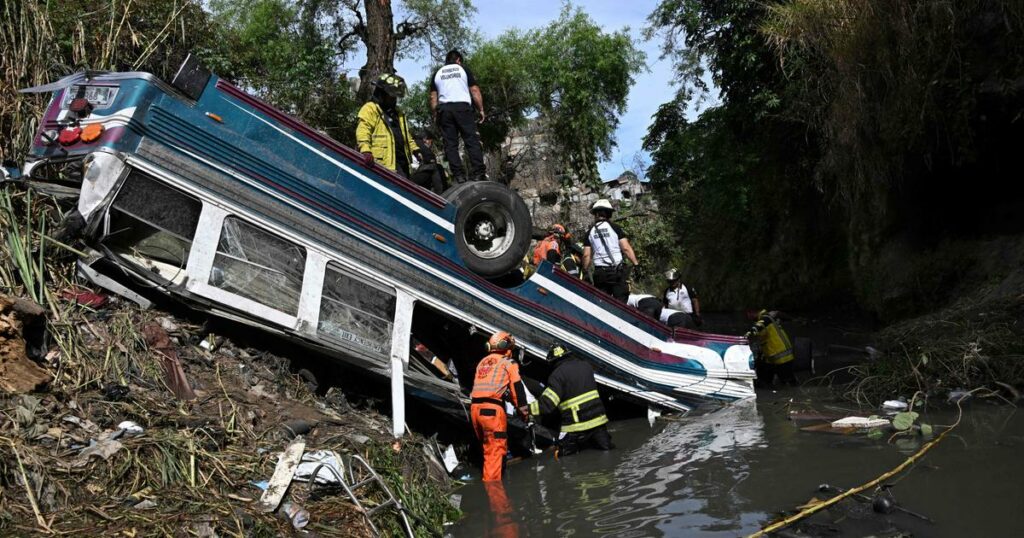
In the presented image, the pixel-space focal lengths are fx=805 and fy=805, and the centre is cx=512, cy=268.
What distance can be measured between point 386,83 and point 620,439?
3.88 meters

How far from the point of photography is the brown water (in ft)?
14.5

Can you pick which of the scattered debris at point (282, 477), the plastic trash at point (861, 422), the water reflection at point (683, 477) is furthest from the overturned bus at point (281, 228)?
the plastic trash at point (861, 422)

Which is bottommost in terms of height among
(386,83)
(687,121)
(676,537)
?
(676,537)

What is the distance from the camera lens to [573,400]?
275 inches

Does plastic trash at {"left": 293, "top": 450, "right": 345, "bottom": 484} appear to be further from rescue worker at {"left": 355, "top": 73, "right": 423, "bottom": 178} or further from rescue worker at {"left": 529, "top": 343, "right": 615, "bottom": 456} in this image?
rescue worker at {"left": 355, "top": 73, "right": 423, "bottom": 178}

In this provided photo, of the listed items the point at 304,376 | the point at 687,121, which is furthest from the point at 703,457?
the point at 687,121

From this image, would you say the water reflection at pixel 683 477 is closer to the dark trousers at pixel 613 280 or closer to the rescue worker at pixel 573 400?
the rescue worker at pixel 573 400

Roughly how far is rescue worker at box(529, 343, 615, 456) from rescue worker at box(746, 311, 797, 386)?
3.30 metres

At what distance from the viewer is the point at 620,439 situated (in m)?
7.49

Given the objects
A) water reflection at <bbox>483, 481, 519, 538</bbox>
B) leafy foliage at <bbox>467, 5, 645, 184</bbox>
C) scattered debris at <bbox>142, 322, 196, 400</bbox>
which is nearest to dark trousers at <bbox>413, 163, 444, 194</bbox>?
scattered debris at <bbox>142, 322, 196, 400</bbox>

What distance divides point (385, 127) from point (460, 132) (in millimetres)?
899

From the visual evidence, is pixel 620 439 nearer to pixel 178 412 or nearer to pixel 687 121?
pixel 178 412

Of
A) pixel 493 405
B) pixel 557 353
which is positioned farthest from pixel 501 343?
pixel 557 353

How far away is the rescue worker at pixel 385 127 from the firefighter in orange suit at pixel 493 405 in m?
1.98
